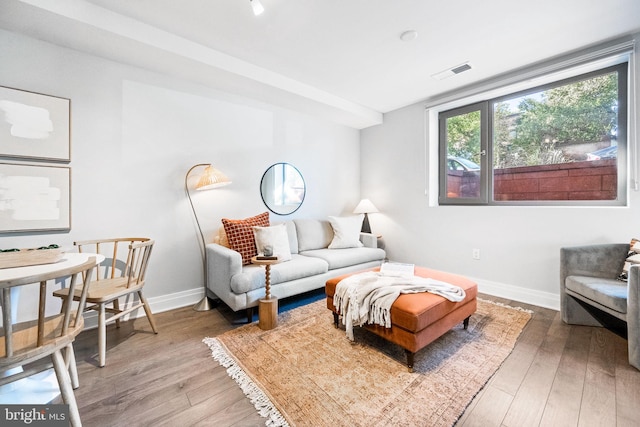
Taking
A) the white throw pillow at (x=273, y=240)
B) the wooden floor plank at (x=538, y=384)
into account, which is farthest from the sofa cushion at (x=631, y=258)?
the white throw pillow at (x=273, y=240)

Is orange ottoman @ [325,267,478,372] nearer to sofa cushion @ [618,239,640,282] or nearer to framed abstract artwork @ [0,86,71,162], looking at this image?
sofa cushion @ [618,239,640,282]

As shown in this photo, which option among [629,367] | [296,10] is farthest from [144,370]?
[629,367]

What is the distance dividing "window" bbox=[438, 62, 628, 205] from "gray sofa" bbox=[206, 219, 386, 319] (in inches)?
61.1

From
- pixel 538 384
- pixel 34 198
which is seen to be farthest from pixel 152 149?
pixel 538 384

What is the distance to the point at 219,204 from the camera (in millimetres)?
3064

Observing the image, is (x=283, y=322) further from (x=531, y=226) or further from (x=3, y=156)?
(x=531, y=226)

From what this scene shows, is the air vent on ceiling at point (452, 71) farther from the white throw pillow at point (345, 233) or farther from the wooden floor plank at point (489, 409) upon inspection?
the wooden floor plank at point (489, 409)

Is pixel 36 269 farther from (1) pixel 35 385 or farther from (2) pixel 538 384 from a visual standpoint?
(2) pixel 538 384

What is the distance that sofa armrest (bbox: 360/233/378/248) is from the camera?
12.4 feet

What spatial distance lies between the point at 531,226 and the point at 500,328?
4.07 feet

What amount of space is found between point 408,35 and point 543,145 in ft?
6.42

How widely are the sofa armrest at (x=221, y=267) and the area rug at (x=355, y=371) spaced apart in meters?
0.43

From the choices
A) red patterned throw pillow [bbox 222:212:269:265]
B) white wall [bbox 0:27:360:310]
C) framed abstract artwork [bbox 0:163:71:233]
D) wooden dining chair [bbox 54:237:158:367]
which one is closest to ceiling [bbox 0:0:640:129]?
white wall [bbox 0:27:360:310]

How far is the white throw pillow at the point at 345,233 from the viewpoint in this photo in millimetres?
3598
